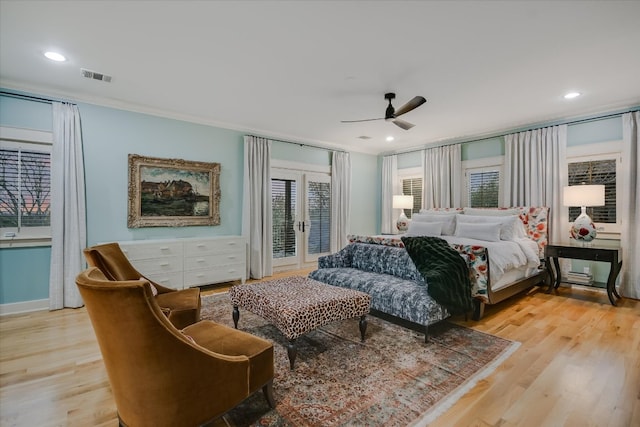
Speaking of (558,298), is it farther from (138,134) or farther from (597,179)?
(138,134)

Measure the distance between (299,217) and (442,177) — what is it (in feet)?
9.59

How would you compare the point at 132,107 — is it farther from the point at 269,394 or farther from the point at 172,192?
the point at 269,394

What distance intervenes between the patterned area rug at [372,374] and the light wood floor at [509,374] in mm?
151

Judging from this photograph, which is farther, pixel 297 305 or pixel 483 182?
pixel 483 182

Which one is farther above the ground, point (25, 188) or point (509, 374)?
point (25, 188)

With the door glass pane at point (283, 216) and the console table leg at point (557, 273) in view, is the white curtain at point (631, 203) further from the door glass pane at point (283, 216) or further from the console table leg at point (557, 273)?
the door glass pane at point (283, 216)

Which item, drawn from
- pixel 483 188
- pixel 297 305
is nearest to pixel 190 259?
pixel 297 305

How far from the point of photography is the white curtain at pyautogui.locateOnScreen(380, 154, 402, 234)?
699 centimetres

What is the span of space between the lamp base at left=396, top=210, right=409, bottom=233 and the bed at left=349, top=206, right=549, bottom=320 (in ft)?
2.39

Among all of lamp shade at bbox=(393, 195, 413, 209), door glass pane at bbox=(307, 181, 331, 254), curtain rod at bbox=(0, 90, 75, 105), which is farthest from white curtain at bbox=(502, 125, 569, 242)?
curtain rod at bbox=(0, 90, 75, 105)

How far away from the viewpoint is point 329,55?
9.28 ft

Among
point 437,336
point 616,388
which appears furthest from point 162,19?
point 616,388

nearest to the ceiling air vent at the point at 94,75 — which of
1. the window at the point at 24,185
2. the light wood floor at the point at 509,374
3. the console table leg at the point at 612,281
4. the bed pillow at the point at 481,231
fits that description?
the window at the point at 24,185

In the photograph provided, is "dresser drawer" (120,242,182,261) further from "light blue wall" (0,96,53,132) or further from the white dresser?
"light blue wall" (0,96,53,132)
